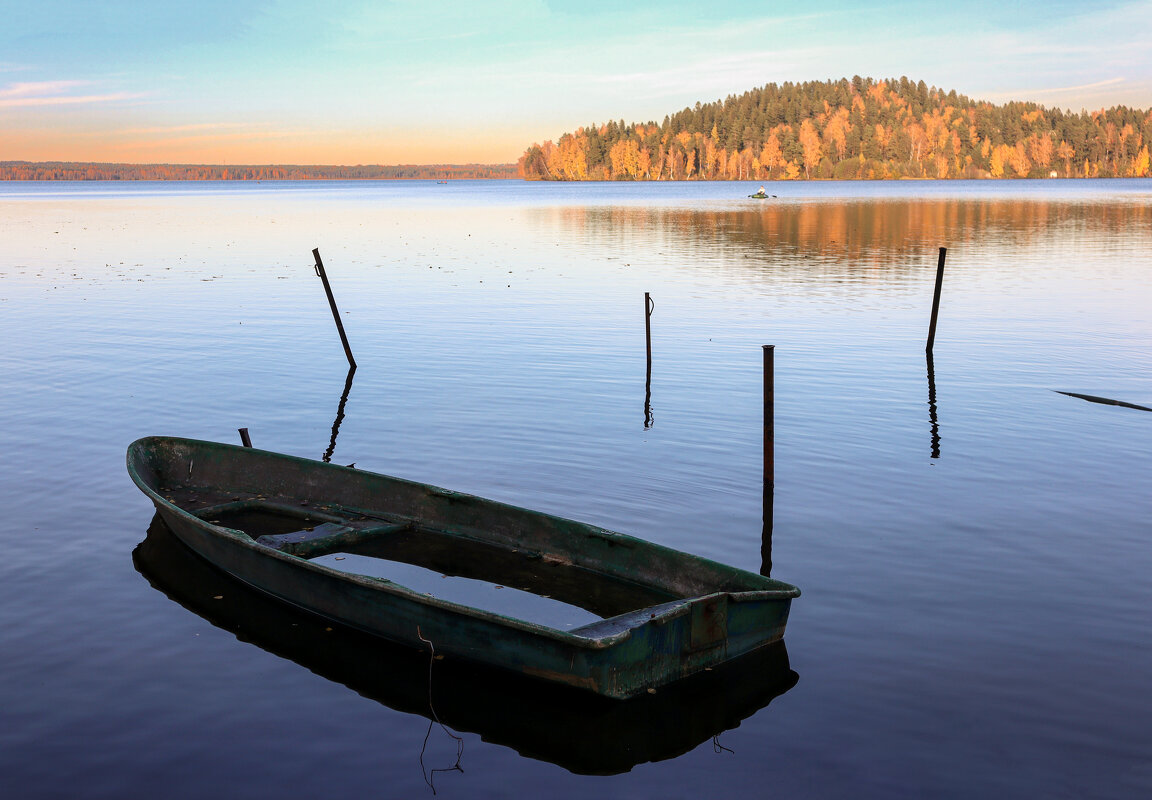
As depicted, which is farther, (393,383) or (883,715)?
(393,383)

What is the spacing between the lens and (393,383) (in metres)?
24.9

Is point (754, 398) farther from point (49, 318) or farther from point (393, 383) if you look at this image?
point (49, 318)

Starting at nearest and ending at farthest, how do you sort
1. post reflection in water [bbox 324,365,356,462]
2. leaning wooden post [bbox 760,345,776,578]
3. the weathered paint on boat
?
the weathered paint on boat → leaning wooden post [bbox 760,345,776,578] → post reflection in water [bbox 324,365,356,462]

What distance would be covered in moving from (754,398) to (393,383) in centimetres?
872

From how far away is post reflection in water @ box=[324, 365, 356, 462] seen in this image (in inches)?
752

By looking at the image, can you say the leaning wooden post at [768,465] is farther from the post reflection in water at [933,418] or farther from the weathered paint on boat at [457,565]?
the post reflection in water at [933,418]

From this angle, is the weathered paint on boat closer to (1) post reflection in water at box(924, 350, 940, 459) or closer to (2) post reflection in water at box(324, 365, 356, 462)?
(2) post reflection in water at box(324, 365, 356, 462)

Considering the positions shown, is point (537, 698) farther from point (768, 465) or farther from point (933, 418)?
point (933, 418)

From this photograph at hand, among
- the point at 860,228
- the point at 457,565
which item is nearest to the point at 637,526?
the point at 457,565

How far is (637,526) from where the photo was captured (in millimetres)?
14414

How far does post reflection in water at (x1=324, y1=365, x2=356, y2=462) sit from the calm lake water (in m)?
0.13

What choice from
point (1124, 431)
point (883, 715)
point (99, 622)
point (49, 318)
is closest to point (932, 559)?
point (883, 715)

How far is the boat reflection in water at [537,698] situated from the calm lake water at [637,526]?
38mm

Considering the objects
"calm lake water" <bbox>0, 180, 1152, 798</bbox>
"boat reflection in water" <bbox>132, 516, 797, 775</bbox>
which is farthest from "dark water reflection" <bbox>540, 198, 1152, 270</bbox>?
"boat reflection in water" <bbox>132, 516, 797, 775</bbox>
